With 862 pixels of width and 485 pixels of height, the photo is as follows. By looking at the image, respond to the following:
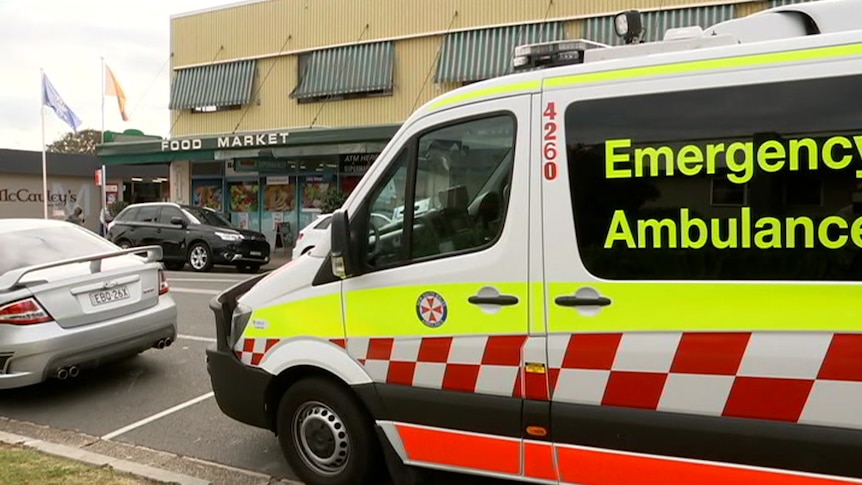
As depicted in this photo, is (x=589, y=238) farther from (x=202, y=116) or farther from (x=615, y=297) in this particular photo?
(x=202, y=116)

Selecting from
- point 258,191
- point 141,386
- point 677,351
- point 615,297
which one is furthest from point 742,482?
point 258,191

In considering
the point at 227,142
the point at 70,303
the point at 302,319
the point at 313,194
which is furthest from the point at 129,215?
the point at 302,319

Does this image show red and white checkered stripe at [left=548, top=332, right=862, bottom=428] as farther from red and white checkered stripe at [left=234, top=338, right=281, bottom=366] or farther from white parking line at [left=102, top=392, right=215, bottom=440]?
white parking line at [left=102, top=392, right=215, bottom=440]

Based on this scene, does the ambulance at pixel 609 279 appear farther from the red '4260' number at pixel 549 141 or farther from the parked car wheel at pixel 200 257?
the parked car wheel at pixel 200 257

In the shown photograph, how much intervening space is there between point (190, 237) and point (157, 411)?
10.9 meters

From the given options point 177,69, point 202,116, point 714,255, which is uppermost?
point 177,69

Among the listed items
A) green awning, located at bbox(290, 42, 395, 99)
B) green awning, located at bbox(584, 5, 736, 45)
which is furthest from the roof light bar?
green awning, located at bbox(290, 42, 395, 99)

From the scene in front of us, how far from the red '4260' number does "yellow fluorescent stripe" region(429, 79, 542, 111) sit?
137 mm

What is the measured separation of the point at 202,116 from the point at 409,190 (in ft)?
67.5

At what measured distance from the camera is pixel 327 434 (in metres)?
3.84

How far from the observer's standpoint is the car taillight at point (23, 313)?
5352 mm

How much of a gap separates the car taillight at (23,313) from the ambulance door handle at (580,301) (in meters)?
4.42

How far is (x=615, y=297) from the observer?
2936 millimetres

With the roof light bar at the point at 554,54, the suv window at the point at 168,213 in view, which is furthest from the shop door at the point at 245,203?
the roof light bar at the point at 554,54
